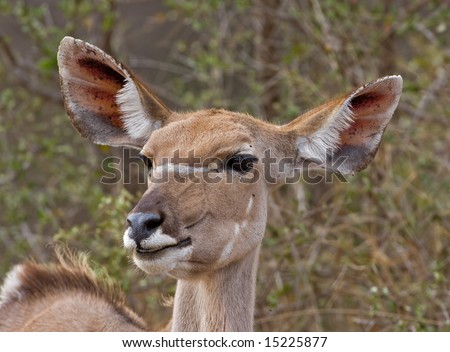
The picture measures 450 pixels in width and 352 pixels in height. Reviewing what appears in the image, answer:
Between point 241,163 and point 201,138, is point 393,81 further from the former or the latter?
point 201,138

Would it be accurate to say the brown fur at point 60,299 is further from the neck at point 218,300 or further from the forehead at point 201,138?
the forehead at point 201,138

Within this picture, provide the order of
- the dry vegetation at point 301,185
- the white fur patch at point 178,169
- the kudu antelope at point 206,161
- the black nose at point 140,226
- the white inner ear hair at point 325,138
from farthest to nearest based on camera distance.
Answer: the dry vegetation at point 301,185
the white inner ear hair at point 325,138
the white fur patch at point 178,169
the kudu antelope at point 206,161
the black nose at point 140,226

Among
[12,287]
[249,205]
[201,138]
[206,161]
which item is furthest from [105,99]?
[12,287]

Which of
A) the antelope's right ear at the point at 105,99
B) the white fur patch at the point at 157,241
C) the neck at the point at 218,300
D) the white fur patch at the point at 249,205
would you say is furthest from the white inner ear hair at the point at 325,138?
the white fur patch at the point at 157,241

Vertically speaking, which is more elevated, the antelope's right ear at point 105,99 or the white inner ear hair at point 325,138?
the antelope's right ear at point 105,99

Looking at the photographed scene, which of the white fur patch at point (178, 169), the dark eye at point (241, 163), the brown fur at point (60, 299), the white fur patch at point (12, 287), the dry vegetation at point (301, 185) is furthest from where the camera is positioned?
the dry vegetation at point (301, 185)

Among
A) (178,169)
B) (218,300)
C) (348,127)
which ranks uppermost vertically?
(348,127)

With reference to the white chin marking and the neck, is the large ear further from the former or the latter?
the white chin marking

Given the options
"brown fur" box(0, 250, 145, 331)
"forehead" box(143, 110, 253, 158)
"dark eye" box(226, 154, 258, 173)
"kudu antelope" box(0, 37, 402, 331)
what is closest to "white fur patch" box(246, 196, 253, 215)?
"kudu antelope" box(0, 37, 402, 331)

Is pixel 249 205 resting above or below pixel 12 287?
above

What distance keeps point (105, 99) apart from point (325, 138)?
1209 millimetres

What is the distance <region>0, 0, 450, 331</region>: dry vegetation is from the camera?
7164 millimetres

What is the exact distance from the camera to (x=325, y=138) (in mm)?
5145

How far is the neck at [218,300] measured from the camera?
15.7ft
